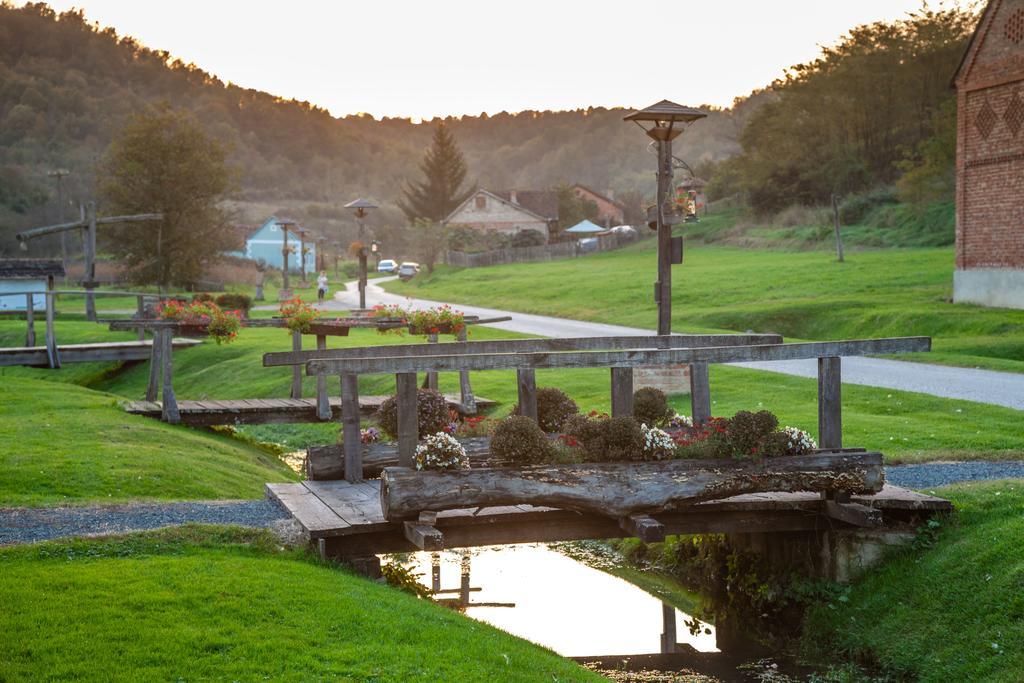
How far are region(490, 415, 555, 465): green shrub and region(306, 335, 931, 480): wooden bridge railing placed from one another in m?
0.77

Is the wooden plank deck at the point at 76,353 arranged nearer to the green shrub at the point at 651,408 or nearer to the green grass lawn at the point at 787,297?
the green grass lawn at the point at 787,297

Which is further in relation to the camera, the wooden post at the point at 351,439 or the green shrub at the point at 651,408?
the green shrub at the point at 651,408

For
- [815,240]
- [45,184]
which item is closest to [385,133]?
[45,184]

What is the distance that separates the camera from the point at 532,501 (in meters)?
9.79

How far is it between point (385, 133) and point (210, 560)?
193m

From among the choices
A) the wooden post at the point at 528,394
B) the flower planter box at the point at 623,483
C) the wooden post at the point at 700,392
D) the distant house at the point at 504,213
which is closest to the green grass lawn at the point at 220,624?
the flower planter box at the point at 623,483

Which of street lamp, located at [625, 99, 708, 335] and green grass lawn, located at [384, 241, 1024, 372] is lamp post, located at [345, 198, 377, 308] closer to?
green grass lawn, located at [384, 241, 1024, 372]

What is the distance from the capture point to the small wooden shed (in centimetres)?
3688

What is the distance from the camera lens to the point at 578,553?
14.4 metres

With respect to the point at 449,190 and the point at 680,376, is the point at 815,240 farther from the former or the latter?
the point at 449,190

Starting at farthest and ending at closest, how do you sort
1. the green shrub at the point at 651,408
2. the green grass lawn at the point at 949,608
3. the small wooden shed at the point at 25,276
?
the small wooden shed at the point at 25,276
the green shrub at the point at 651,408
the green grass lawn at the point at 949,608

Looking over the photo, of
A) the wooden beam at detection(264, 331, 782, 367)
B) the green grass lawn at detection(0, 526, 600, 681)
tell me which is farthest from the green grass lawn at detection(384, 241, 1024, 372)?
the green grass lawn at detection(0, 526, 600, 681)

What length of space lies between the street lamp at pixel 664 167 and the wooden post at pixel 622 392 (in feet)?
22.2

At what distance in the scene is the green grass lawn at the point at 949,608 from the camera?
29.0ft
